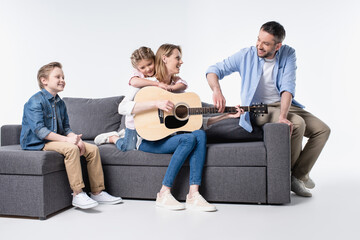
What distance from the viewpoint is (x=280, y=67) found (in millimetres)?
2805

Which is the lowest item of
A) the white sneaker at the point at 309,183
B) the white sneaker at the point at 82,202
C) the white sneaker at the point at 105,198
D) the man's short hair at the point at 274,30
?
the white sneaker at the point at 105,198

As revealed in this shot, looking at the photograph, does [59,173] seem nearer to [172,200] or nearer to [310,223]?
[172,200]

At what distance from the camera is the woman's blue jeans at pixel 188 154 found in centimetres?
237

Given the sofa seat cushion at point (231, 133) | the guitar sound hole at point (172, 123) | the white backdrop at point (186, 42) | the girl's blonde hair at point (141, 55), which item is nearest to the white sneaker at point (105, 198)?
the guitar sound hole at point (172, 123)

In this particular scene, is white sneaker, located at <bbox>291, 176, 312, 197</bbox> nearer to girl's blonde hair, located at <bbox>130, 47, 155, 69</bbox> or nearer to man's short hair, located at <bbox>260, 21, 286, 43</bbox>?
man's short hair, located at <bbox>260, 21, 286, 43</bbox>

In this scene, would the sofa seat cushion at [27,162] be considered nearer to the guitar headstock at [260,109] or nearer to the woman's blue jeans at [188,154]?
the woman's blue jeans at [188,154]

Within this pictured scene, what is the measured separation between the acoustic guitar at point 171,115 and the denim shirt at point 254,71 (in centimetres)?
30

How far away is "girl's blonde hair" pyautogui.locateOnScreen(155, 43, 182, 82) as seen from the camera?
8.56ft

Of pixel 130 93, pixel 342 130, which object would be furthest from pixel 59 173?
pixel 342 130

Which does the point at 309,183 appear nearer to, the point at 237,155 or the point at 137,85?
the point at 237,155

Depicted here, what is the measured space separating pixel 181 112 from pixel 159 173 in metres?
0.44

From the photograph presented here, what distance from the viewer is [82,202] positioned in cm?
229

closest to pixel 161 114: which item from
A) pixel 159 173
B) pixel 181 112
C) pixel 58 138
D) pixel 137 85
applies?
pixel 181 112

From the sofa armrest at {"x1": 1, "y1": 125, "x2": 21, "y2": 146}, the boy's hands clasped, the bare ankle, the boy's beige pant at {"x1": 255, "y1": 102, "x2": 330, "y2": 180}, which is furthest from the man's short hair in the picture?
the sofa armrest at {"x1": 1, "y1": 125, "x2": 21, "y2": 146}
